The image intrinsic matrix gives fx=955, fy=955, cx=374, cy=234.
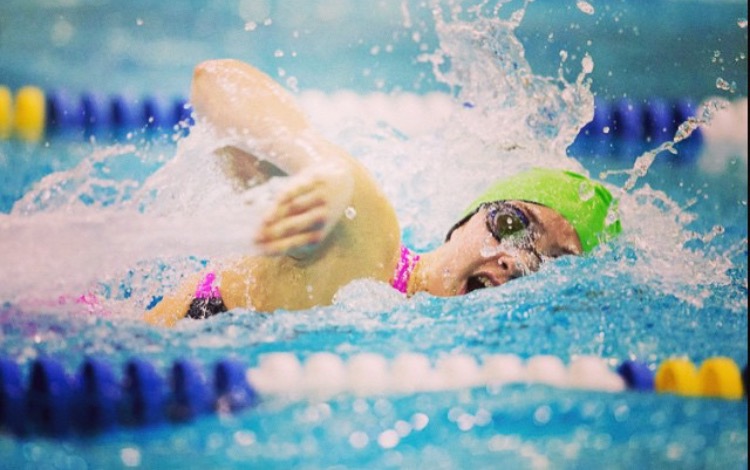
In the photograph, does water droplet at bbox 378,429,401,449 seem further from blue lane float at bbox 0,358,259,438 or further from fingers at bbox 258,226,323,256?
fingers at bbox 258,226,323,256

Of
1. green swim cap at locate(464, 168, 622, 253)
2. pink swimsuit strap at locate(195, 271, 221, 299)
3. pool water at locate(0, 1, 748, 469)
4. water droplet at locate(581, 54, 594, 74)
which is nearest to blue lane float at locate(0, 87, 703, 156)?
pool water at locate(0, 1, 748, 469)

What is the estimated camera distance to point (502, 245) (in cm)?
149

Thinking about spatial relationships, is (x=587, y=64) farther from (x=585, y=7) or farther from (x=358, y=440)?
(x=358, y=440)

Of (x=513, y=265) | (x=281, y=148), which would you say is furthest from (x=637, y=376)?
(x=281, y=148)

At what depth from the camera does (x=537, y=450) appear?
1212 mm

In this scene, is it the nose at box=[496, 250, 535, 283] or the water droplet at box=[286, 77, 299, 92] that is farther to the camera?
the water droplet at box=[286, 77, 299, 92]

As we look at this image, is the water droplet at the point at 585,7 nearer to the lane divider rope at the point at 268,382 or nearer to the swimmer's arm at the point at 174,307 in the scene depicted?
the lane divider rope at the point at 268,382

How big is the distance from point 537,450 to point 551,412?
76 millimetres

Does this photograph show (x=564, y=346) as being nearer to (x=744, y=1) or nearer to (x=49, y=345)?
(x=49, y=345)

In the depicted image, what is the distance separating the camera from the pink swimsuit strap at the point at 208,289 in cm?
155

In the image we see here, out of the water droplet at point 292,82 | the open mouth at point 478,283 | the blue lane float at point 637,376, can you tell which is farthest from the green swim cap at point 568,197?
the water droplet at point 292,82

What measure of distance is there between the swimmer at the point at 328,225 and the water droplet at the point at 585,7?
23.0 inches

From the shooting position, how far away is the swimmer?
4.50 ft

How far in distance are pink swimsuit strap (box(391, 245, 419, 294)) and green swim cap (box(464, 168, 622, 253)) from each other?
0.12 m
